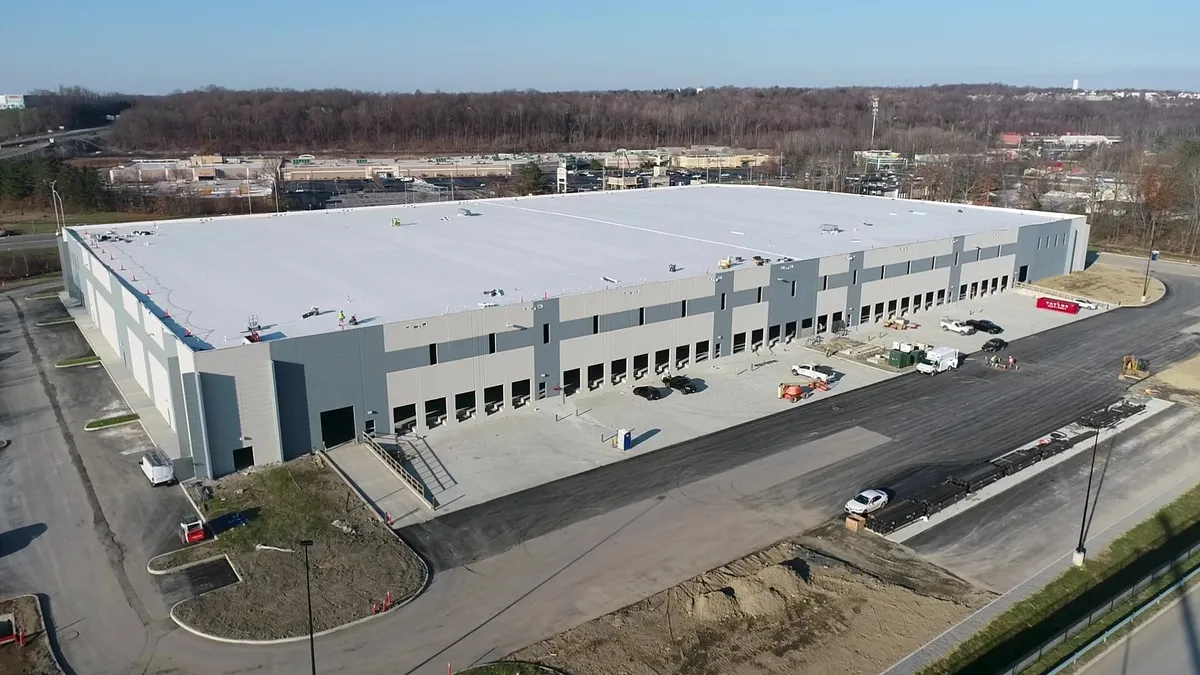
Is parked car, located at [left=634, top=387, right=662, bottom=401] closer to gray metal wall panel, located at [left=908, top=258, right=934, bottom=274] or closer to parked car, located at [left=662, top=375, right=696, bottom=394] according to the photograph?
parked car, located at [left=662, top=375, right=696, bottom=394]

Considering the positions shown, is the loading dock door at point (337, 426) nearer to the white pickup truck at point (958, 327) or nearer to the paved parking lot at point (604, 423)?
the paved parking lot at point (604, 423)

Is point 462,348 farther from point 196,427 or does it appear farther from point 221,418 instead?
point 196,427

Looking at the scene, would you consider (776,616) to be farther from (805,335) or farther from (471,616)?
(805,335)

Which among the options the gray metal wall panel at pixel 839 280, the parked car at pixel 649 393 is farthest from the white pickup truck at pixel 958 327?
the parked car at pixel 649 393

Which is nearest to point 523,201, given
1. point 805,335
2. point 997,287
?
point 805,335

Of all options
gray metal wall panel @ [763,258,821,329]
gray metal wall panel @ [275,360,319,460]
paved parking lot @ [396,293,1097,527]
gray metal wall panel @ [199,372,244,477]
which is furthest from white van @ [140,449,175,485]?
gray metal wall panel @ [763,258,821,329]

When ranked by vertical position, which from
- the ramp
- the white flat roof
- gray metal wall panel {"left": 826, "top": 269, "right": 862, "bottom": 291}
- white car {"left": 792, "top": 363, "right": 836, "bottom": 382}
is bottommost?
the ramp

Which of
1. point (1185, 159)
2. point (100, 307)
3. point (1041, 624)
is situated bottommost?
point (1041, 624)
